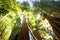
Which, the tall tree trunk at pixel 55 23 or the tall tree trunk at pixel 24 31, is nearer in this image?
the tall tree trunk at pixel 24 31

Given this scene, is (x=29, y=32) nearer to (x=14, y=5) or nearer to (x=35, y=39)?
(x=35, y=39)

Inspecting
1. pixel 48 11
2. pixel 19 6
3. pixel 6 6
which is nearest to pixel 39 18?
pixel 48 11

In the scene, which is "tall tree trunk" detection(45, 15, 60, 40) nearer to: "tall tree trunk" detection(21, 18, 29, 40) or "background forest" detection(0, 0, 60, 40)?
"background forest" detection(0, 0, 60, 40)

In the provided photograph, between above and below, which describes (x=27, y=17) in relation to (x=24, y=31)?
above

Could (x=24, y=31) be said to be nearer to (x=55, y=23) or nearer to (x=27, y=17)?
(x=27, y=17)

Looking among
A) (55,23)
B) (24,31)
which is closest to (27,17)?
(24,31)

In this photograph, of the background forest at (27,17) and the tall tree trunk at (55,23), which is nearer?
the background forest at (27,17)

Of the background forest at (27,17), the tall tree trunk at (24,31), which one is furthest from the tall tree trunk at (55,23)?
the tall tree trunk at (24,31)

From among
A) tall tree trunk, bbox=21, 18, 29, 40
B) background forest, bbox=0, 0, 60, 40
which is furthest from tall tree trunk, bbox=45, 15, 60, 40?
tall tree trunk, bbox=21, 18, 29, 40

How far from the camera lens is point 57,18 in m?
2.98

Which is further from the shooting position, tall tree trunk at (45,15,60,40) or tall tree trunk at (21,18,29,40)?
tall tree trunk at (45,15,60,40)

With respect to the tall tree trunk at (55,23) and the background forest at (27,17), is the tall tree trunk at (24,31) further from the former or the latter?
the tall tree trunk at (55,23)

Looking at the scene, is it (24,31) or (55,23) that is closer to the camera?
(24,31)

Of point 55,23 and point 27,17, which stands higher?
point 27,17
